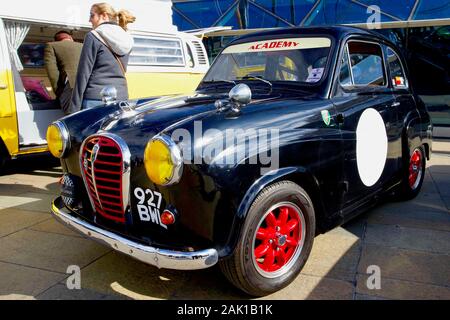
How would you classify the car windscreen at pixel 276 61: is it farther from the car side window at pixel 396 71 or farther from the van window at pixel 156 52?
the van window at pixel 156 52

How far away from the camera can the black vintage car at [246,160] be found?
221 centimetres

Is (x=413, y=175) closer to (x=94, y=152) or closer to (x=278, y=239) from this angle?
(x=278, y=239)

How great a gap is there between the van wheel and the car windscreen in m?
1.04

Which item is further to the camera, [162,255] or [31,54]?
[31,54]

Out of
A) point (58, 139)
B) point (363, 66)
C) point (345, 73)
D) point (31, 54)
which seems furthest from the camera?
point (31, 54)

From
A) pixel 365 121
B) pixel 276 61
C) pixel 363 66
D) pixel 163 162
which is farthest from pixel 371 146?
pixel 163 162

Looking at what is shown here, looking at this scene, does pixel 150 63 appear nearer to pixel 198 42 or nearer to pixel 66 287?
pixel 198 42

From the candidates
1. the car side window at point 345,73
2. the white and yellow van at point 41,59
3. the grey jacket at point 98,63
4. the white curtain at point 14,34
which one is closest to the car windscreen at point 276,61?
the car side window at point 345,73

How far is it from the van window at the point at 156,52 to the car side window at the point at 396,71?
3.96m

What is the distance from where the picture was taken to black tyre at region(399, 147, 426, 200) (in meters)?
4.14

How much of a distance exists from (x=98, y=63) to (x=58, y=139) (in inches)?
54.2

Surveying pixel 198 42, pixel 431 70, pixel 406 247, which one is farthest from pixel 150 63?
pixel 431 70

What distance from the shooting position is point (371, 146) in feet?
10.8

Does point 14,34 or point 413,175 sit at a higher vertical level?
point 14,34
